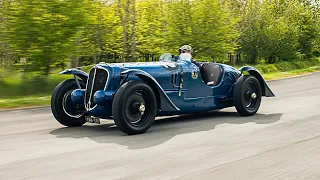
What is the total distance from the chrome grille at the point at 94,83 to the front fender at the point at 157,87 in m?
0.43

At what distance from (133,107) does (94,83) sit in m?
0.93

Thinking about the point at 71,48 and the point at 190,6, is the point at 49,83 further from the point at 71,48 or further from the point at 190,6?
the point at 190,6

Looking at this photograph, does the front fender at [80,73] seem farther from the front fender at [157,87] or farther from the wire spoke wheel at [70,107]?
the front fender at [157,87]

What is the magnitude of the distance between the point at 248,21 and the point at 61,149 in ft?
114

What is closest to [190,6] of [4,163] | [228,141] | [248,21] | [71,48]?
[71,48]

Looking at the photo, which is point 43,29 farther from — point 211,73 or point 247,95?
point 247,95

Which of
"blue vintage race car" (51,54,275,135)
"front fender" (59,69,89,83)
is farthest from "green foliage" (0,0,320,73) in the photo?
"blue vintage race car" (51,54,275,135)

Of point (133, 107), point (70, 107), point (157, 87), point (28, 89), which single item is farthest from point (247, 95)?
point (28, 89)

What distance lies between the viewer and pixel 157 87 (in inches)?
331

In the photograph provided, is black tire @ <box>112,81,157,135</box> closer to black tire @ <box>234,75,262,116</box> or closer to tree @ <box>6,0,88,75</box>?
black tire @ <box>234,75,262,116</box>

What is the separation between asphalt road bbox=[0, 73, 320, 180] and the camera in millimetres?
5582

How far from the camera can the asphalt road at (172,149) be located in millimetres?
5582

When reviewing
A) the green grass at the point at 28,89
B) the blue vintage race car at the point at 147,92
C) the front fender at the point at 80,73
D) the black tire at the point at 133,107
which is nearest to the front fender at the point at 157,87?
the blue vintage race car at the point at 147,92

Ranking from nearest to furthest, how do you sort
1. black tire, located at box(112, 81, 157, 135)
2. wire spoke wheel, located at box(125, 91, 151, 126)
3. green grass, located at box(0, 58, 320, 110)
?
black tire, located at box(112, 81, 157, 135)
wire spoke wheel, located at box(125, 91, 151, 126)
green grass, located at box(0, 58, 320, 110)
